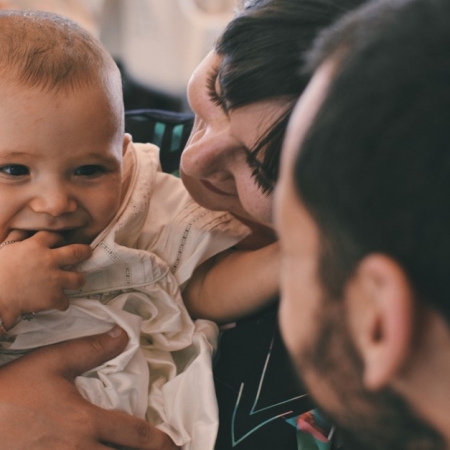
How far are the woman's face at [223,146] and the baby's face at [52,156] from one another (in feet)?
0.51

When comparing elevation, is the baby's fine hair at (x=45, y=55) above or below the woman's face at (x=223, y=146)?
above

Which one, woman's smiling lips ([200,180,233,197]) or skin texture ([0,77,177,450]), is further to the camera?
woman's smiling lips ([200,180,233,197])

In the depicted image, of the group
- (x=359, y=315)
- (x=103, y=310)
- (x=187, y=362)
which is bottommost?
(x=187, y=362)

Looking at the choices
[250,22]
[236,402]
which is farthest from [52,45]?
[236,402]

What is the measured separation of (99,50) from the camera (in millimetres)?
1162

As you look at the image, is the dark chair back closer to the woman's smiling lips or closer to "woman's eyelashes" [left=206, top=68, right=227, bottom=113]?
the woman's smiling lips

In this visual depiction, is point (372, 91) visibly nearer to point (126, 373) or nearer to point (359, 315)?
point (359, 315)

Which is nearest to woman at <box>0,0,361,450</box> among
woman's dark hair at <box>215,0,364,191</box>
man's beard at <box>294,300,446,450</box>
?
woman's dark hair at <box>215,0,364,191</box>

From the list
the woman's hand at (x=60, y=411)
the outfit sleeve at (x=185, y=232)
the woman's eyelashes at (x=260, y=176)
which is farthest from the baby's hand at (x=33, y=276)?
the woman's eyelashes at (x=260, y=176)

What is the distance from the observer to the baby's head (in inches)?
41.7

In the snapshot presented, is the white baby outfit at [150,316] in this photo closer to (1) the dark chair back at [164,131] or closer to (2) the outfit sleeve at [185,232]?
(2) the outfit sleeve at [185,232]

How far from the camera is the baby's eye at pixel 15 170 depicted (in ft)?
3.54

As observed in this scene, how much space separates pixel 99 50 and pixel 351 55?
68 cm

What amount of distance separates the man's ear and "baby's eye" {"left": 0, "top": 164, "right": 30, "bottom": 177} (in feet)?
2.17
